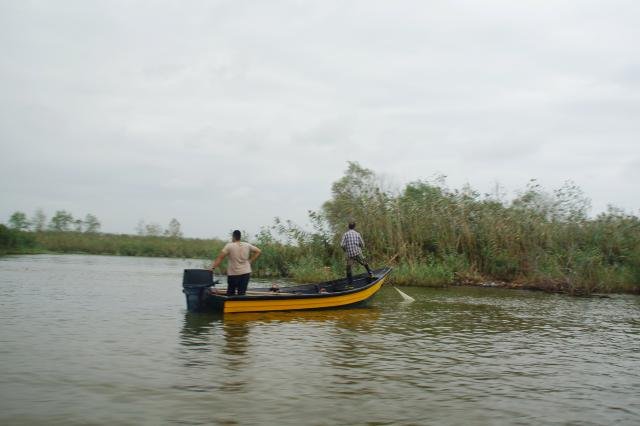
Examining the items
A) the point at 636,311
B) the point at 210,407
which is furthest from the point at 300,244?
the point at 210,407

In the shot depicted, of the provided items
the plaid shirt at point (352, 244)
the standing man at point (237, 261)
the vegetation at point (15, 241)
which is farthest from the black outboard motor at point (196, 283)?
the vegetation at point (15, 241)

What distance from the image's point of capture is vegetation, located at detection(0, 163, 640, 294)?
2069 cm

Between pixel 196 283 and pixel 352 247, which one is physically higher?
pixel 352 247

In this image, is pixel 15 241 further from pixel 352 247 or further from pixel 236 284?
pixel 236 284

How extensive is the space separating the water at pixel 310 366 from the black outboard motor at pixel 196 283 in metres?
0.41

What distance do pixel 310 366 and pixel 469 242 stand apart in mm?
16324

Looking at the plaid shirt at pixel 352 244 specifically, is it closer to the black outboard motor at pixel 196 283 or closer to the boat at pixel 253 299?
the boat at pixel 253 299

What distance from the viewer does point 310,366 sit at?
300 inches

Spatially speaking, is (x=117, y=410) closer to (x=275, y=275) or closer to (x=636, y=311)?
(x=636, y=311)

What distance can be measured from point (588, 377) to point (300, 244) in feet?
57.7

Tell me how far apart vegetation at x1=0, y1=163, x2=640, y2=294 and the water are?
24.1ft

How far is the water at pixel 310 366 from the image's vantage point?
5617mm

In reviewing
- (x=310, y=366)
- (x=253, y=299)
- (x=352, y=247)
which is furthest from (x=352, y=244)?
(x=310, y=366)

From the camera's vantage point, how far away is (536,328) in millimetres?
11758
